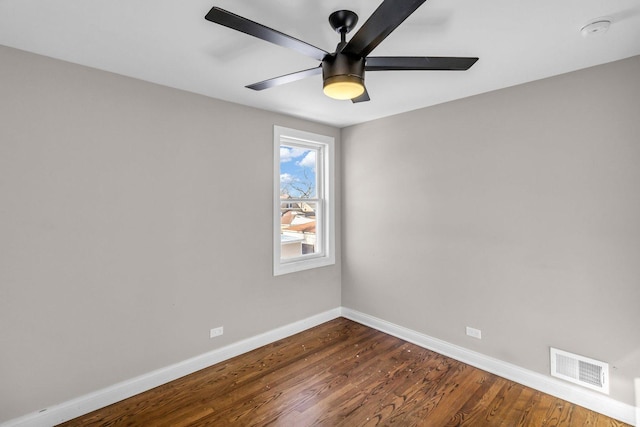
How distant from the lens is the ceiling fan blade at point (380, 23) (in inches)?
43.3

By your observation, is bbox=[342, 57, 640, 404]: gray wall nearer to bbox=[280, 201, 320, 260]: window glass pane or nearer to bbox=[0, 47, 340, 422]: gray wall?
bbox=[280, 201, 320, 260]: window glass pane

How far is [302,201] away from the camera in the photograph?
3736mm

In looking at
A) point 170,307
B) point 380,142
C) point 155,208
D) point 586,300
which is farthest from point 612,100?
point 170,307

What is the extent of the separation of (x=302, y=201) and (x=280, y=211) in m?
0.43

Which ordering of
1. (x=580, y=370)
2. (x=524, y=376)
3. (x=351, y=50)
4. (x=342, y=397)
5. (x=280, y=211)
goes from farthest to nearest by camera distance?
(x=280, y=211), (x=524, y=376), (x=342, y=397), (x=580, y=370), (x=351, y=50)

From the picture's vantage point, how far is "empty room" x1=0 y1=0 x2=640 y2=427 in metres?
1.80

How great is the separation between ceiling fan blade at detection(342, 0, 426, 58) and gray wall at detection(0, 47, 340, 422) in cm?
185

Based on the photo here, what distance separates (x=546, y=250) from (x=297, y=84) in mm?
2417

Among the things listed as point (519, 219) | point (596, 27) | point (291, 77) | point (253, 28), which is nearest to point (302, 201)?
point (291, 77)

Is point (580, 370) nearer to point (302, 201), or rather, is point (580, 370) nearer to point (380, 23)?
point (380, 23)

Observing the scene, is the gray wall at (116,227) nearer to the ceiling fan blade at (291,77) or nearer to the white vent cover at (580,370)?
the ceiling fan blade at (291,77)

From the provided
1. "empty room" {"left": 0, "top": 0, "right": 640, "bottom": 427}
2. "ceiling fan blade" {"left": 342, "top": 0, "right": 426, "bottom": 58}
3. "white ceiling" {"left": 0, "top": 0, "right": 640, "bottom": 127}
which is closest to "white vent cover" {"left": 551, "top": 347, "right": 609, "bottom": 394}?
"empty room" {"left": 0, "top": 0, "right": 640, "bottom": 427}

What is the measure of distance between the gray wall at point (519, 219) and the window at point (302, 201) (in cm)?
55

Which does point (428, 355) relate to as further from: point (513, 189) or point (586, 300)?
point (513, 189)
